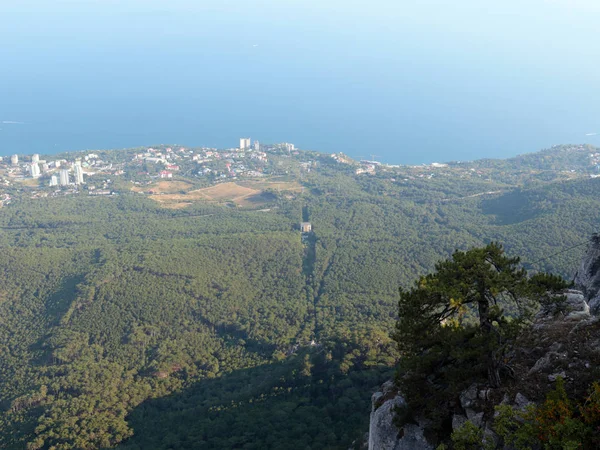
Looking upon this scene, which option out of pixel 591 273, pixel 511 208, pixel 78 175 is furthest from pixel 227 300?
pixel 78 175

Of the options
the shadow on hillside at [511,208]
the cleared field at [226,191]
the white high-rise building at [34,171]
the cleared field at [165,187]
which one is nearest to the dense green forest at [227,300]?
the shadow on hillside at [511,208]

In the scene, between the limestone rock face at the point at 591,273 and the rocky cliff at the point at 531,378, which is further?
the limestone rock face at the point at 591,273

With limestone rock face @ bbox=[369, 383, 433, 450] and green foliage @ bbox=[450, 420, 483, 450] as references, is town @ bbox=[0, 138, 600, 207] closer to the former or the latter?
limestone rock face @ bbox=[369, 383, 433, 450]

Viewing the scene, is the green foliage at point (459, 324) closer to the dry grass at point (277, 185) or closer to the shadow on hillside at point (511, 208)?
the shadow on hillside at point (511, 208)

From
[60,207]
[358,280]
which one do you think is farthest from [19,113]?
[358,280]

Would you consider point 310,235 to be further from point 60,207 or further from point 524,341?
point 524,341

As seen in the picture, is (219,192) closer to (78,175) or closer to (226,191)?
(226,191)
